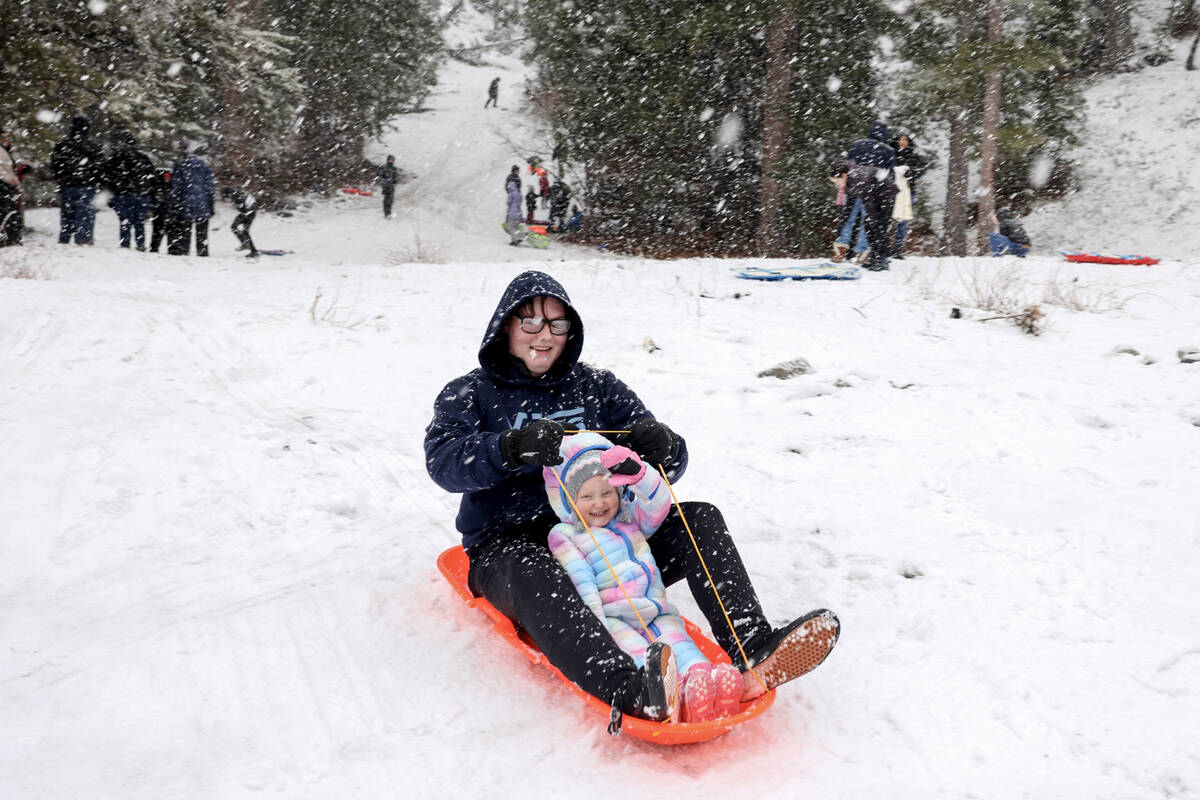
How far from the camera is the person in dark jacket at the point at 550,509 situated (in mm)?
2225

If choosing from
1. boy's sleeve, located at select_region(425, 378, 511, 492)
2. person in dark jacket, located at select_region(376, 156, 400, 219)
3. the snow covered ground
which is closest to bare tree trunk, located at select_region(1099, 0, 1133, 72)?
person in dark jacket, located at select_region(376, 156, 400, 219)

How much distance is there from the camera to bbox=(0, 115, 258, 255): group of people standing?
10453 millimetres

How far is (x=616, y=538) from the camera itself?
266cm

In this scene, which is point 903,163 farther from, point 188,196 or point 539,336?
point 188,196

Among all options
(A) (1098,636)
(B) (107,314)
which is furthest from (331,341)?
(A) (1098,636)

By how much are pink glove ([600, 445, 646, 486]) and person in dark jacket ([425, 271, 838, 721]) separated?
160 millimetres

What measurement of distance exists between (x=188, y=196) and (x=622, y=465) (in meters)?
10.8

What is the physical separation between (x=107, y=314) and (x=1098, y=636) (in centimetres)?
621

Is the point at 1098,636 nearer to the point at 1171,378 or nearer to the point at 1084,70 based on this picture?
the point at 1171,378

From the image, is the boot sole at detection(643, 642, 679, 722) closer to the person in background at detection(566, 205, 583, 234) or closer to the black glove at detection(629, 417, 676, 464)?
the black glove at detection(629, 417, 676, 464)

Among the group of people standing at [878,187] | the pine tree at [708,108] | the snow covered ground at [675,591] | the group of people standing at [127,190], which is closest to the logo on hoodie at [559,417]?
the snow covered ground at [675,591]

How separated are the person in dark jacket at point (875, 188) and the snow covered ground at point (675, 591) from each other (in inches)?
128

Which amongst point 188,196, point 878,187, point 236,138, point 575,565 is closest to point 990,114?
point 878,187

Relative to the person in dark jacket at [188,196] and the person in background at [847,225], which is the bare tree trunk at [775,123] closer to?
the person in background at [847,225]
